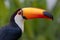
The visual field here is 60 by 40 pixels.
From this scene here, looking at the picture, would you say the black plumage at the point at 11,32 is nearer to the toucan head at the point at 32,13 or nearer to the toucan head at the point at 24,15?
the toucan head at the point at 24,15

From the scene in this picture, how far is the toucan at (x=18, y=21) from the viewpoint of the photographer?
191 inches

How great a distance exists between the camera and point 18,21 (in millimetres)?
4988

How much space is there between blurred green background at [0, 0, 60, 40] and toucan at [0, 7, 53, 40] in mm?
1008

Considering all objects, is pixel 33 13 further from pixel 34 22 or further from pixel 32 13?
pixel 34 22

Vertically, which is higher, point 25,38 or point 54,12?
point 54,12

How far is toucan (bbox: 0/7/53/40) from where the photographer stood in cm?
485

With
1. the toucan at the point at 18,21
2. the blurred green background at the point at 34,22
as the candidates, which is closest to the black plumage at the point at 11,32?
the toucan at the point at 18,21

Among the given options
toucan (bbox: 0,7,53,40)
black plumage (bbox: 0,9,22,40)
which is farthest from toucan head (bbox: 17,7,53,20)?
black plumage (bbox: 0,9,22,40)

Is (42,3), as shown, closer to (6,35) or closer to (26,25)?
(26,25)

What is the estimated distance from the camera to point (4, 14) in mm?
6059

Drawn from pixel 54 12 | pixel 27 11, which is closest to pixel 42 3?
pixel 54 12

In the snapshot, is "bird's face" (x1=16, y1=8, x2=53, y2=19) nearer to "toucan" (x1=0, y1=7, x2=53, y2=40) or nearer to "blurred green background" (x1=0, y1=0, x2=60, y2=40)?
"toucan" (x1=0, y1=7, x2=53, y2=40)

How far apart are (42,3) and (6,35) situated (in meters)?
1.43

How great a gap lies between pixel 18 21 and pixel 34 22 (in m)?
1.25
